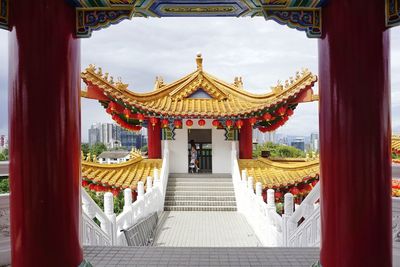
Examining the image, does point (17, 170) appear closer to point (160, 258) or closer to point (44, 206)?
point (44, 206)

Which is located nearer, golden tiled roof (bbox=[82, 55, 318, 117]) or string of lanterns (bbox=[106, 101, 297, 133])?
golden tiled roof (bbox=[82, 55, 318, 117])

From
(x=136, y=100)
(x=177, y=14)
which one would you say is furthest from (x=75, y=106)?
(x=136, y=100)

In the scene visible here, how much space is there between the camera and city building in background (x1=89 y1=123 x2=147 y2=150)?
111m

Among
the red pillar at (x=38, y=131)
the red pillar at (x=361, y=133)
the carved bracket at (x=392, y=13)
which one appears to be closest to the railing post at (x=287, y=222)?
the red pillar at (x=361, y=133)

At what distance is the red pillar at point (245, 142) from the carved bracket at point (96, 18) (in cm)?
852

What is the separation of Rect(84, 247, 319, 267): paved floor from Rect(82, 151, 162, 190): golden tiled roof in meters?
5.00

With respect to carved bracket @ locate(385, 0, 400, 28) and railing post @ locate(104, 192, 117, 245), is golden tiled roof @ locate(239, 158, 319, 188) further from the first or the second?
carved bracket @ locate(385, 0, 400, 28)

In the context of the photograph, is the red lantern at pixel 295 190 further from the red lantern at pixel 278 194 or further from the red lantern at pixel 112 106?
the red lantern at pixel 112 106

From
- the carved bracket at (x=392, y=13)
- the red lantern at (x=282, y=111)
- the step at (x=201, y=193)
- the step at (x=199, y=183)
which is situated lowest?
the step at (x=201, y=193)

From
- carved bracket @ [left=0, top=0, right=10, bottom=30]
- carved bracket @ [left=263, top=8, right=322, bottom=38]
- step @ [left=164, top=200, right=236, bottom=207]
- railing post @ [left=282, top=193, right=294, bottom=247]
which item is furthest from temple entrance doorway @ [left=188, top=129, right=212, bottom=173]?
carved bracket @ [left=0, top=0, right=10, bottom=30]

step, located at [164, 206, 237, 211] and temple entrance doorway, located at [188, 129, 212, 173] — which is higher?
temple entrance doorway, located at [188, 129, 212, 173]

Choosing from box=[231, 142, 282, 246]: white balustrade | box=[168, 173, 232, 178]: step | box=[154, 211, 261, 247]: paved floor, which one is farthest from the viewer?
box=[168, 173, 232, 178]: step

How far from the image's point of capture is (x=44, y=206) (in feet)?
8.82

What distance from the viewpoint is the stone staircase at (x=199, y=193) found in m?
9.77
